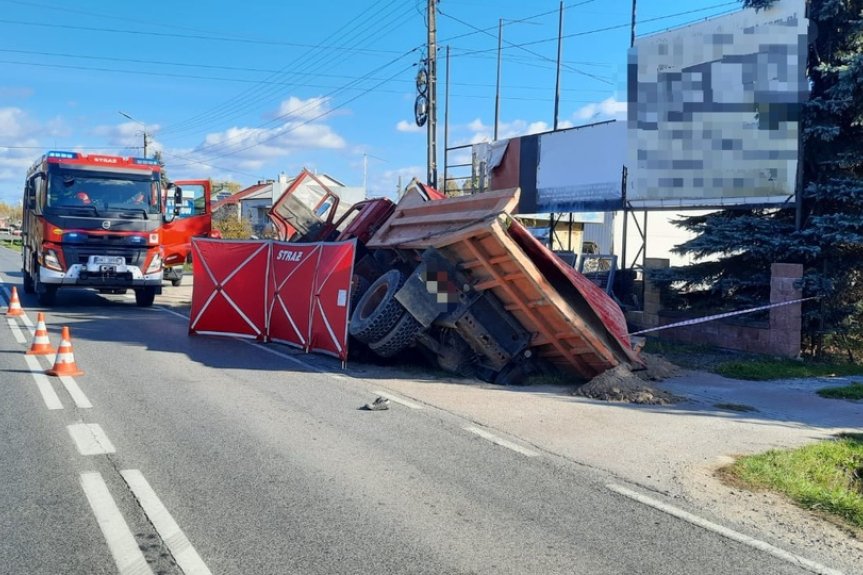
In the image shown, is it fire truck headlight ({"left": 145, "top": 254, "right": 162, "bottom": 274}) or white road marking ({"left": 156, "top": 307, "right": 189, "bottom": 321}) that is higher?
fire truck headlight ({"left": 145, "top": 254, "right": 162, "bottom": 274})

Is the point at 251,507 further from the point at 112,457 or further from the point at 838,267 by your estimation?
the point at 838,267

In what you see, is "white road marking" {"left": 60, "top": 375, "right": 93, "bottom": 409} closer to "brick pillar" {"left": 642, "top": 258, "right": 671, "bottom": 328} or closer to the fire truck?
the fire truck

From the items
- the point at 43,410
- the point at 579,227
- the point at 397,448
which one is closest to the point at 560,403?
the point at 397,448

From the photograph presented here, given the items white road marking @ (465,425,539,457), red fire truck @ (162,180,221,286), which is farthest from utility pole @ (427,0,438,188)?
white road marking @ (465,425,539,457)

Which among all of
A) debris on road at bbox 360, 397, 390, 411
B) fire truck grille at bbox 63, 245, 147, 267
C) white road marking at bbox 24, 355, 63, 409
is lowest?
debris on road at bbox 360, 397, 390, 411

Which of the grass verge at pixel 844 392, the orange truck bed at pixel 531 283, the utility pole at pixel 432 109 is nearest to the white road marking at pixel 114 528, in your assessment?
the orange truck bed at pixel 531 283

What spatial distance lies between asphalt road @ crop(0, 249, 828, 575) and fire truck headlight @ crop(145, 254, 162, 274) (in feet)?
27.4

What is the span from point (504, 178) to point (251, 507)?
59.6ft

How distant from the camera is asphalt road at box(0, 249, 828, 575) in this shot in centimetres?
431

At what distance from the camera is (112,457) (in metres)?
6.09

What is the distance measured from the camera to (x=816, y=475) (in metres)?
6.27

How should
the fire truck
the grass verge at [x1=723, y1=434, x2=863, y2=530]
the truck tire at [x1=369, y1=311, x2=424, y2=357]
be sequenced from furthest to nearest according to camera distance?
1. the fire truck
2. the truck tire at [x1=369, y1=311, x2=424, y2=357]
3. the grass verge at [x1=723, y1=434, x2=863, y2=530]

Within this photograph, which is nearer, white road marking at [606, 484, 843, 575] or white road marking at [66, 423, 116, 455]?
white road marking at [606, 484, 843, 575]

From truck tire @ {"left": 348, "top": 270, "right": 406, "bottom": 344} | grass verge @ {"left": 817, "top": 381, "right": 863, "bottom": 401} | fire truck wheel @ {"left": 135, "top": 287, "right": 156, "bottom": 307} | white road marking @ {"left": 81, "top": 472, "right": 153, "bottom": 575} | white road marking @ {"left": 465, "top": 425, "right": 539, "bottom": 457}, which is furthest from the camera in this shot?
fire truck wheel @ {"left": 135, "top": 287, "right": 156, "bottom": 307}
